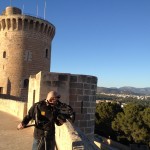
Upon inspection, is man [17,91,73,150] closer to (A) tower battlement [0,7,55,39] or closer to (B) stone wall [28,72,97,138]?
(B) stone wall [28,72,97,138]

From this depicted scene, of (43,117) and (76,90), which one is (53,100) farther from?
(76,90)

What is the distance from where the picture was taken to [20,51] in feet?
89.0

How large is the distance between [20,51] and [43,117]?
23233 mm

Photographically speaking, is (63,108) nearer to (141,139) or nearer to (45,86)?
(45,86)

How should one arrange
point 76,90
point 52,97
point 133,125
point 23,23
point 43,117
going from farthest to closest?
point 133,125 < point 23,23 < point 76,90 < point 43,117 < point 52,97

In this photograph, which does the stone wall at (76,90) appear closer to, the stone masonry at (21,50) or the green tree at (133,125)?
the stone masonry at (21,50)

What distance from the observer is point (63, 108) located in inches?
182

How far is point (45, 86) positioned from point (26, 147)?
9.67 feet

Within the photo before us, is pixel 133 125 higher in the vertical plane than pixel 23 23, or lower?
lower

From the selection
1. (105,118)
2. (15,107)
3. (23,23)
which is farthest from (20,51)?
(105,118)

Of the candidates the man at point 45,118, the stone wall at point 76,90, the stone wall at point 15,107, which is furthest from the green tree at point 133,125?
the man at point 45,118

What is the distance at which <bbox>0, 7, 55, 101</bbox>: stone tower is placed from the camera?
27.0m

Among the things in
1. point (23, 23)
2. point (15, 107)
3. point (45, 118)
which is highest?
point (23, 23)

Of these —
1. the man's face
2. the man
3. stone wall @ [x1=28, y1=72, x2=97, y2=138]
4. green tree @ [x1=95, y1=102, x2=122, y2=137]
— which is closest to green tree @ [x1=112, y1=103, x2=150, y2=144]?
green tree @ [x1=95, y1=102, x2=122, y2=137]
